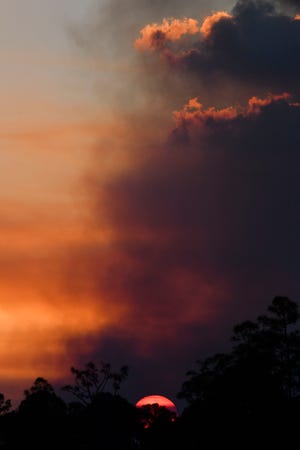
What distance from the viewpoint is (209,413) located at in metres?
88.9

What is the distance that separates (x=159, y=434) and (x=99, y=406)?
52.9ft

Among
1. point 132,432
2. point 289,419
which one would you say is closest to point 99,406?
point 132,432

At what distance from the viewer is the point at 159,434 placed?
100 meters

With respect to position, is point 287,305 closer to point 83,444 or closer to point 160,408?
point 160,408

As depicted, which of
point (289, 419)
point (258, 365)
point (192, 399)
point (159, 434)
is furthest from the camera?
point (192, 399)

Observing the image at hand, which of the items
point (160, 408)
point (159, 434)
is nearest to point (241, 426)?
point (159, 434)

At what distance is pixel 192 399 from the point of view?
4500 inches

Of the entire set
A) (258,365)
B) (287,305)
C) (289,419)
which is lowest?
(289,419)

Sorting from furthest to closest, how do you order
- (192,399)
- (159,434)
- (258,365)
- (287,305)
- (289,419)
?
(192,399)
(287,305)
(159,434)
(258,365)
(289,419)

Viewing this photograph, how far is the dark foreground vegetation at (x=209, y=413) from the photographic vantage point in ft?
288

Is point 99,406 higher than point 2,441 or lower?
higher

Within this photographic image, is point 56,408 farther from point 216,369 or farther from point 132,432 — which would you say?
point 216,369

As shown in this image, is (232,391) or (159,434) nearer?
(232,391)

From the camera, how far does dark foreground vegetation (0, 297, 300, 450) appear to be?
87688mm
